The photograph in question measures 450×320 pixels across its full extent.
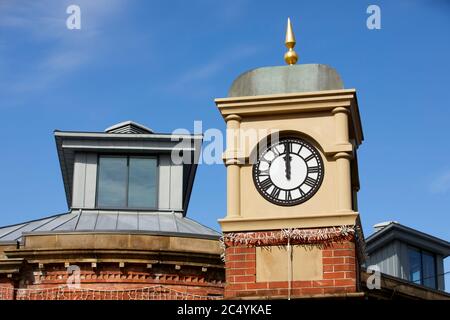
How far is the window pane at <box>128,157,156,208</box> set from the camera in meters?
39.6

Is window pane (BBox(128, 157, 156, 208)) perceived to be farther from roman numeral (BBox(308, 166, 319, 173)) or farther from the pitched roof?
roman numeral (BBox(308, 166, 319, 173))

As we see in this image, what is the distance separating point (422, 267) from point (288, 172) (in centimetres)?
2559

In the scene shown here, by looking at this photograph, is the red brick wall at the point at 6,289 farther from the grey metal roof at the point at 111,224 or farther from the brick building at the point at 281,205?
the grey metal roof at the point at 111,224

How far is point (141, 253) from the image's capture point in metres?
32.9

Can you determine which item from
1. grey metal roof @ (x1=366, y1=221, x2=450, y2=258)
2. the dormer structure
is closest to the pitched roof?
the dormer structure

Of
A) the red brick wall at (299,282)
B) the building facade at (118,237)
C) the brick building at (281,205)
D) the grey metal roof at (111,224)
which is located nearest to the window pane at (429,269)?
the grey metal roof at (111,224)

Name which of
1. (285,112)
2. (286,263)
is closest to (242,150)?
(285,112)

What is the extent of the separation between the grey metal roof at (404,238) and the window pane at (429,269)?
65 cm

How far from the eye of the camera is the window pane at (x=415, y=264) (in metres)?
46.7

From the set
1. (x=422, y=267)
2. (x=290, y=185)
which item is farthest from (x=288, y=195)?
(x=422, y=267)

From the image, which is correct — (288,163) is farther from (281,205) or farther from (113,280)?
(113,280)

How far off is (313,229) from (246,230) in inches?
62.3

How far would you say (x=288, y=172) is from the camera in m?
23.7
